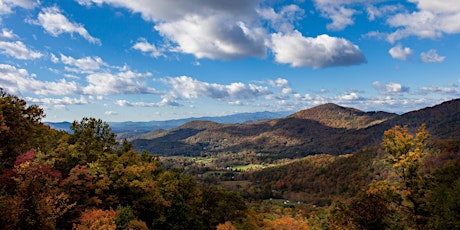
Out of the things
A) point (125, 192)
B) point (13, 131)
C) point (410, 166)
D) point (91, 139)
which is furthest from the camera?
point (91, 139)

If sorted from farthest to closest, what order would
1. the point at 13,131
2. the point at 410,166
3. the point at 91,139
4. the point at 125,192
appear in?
1. the point at 91,139
2. the point at 125,192
3. the point at 13,131
4. the point at 410,166

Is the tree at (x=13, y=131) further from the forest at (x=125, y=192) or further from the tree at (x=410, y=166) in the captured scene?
the tree at (x=410, y=166)

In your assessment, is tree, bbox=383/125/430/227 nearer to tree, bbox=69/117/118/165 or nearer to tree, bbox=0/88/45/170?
tree, bbox=69/117/118/165

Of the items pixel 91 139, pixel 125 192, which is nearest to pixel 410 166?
pixel 125 192

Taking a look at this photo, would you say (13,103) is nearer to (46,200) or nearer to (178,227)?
(46,200)

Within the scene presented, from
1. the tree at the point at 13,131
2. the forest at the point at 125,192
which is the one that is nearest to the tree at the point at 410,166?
the forest at the point at 125,192

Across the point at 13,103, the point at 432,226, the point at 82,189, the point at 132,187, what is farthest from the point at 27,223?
the point at 432,226

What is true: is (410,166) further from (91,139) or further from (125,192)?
(91,139)

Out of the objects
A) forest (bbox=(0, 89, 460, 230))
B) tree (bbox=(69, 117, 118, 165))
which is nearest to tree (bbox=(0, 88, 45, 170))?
forest (bbox=(0, 89, 460, 230))
